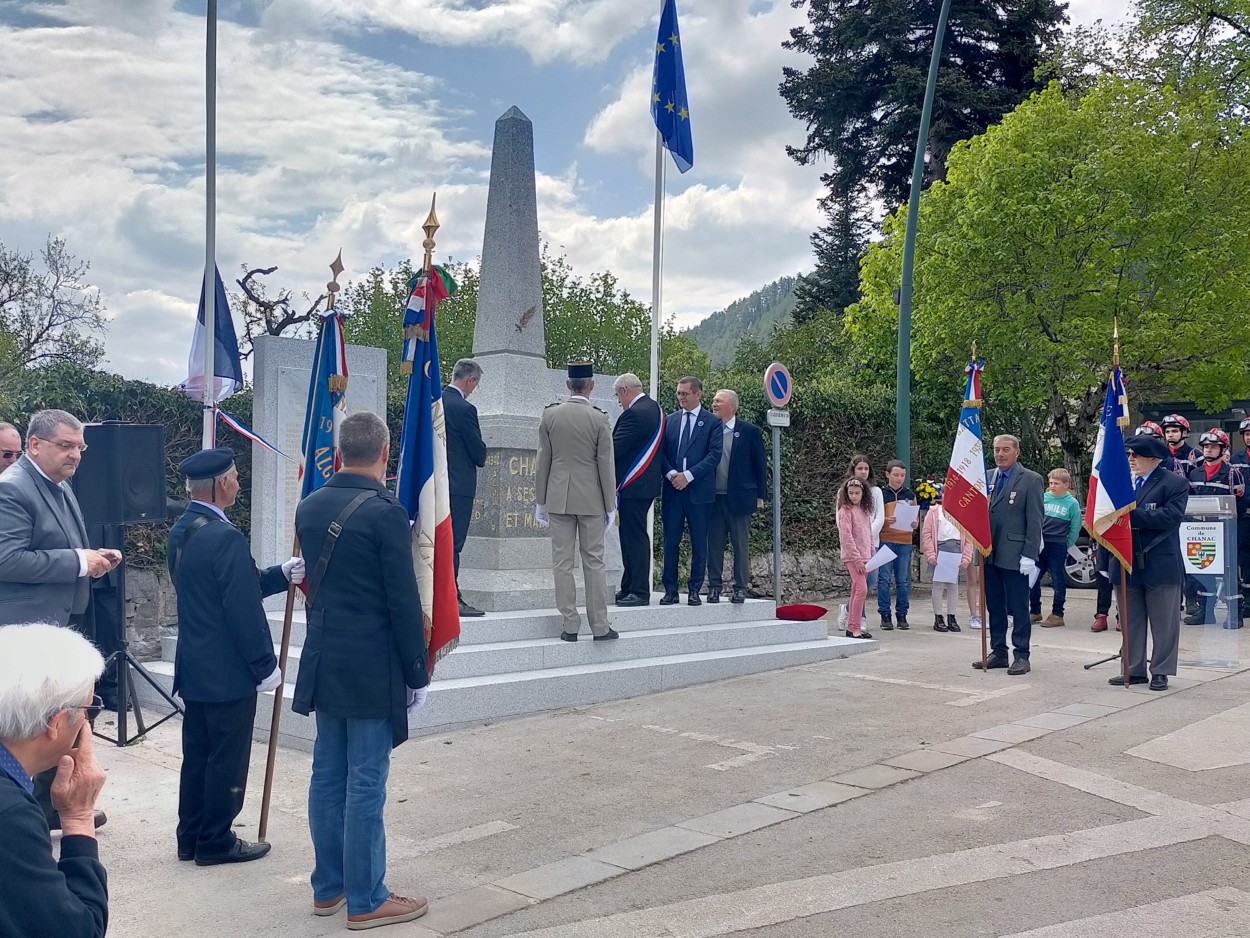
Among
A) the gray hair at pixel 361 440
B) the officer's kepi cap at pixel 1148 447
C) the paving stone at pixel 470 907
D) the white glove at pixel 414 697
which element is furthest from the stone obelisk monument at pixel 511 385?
the gray hair at pixel 361 440

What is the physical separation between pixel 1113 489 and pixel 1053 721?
2271 mm

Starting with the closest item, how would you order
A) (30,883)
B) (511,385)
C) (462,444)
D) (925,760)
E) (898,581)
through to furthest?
(30,883) < (925,760) < (462,444) < (511,385) < (898,581)

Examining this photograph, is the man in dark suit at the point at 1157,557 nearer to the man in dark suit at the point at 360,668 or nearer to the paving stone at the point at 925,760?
the paving stone at the point at 925,760

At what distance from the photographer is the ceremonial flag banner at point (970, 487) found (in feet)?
33.7

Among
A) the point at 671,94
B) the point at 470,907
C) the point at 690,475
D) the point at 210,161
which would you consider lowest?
the point at 470,907

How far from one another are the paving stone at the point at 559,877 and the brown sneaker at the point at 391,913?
0.46 metres

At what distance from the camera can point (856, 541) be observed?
40.4 feet

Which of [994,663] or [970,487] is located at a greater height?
[970,487]

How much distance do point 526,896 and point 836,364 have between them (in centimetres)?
2371

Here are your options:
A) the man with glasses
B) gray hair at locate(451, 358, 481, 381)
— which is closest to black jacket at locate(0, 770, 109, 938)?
the man with glasses

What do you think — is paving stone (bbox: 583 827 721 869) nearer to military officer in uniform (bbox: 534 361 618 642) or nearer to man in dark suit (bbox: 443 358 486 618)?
military officer in uniform (bbox: 534 361 618 642)

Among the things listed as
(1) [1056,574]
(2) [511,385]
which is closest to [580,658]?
(2) [511,385]

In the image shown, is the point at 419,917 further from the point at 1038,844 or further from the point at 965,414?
the point at 965,414

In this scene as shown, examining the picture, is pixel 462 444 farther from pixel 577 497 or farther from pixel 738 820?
pixel 738 820
